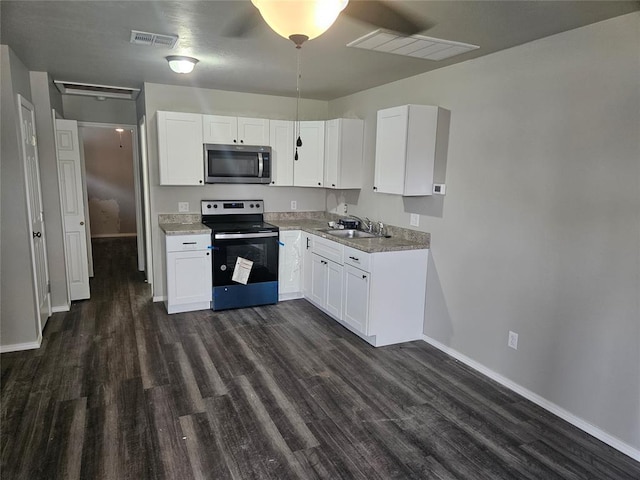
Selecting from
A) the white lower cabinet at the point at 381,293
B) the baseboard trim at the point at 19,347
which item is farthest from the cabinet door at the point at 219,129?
the baseboard trim at the point at 19,347

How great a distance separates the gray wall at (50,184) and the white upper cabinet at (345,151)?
9.37ft

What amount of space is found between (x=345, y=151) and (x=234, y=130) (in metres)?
1.26

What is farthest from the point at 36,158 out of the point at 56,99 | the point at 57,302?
the point at 57,302

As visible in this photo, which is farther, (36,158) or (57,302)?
(57,302)

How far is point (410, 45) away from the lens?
9.25ft

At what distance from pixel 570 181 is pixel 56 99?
5.17m

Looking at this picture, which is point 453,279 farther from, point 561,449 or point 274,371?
point 274,371

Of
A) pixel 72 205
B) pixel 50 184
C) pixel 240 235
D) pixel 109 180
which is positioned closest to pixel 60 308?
pixel 72 205

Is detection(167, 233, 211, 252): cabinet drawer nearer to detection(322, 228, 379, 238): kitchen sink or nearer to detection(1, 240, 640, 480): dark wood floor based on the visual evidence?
detection(1, 240, 640, 480): dark wood floor

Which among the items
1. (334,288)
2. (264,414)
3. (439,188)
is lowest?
(264,414)

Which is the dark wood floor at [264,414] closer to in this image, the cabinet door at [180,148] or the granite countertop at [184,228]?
the granite countertop at [184,228]

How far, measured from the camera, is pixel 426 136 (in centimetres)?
353

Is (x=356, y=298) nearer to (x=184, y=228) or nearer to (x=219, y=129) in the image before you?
(x=184, y=228)

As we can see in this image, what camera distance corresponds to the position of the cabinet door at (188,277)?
4273mm
